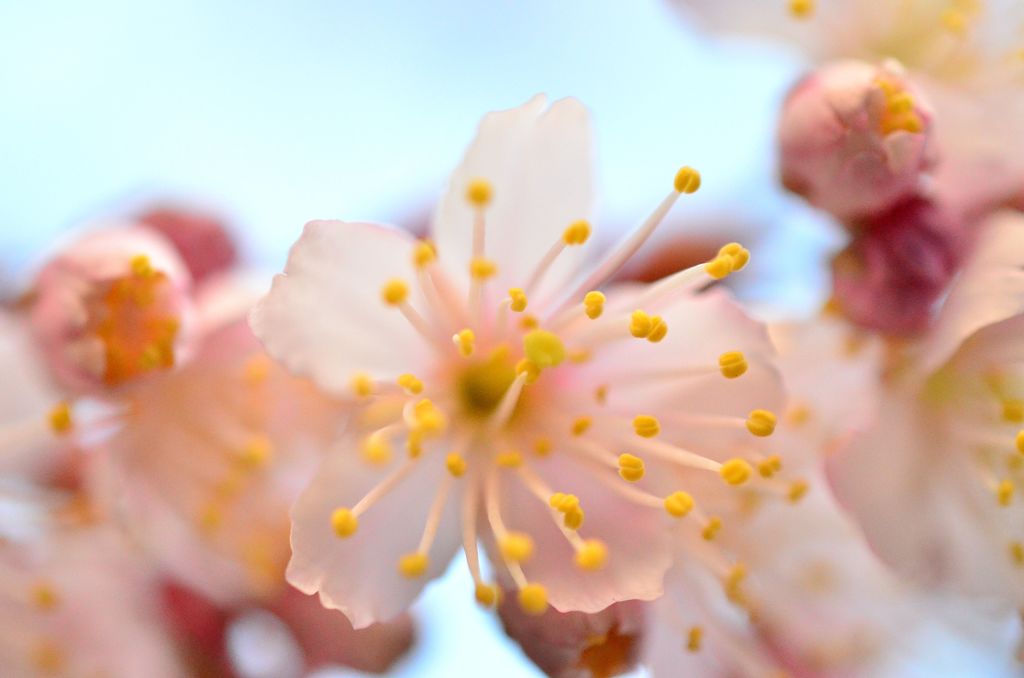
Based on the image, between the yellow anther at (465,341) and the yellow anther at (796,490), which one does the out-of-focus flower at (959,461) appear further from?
the yellow anther at (465,341)

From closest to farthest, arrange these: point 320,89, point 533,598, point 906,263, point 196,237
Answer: point 533,598 → point 906,263 → point 196,237 → point 320,89

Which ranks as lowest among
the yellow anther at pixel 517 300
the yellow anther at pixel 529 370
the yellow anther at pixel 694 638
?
the yellow anther at pixel 694 638

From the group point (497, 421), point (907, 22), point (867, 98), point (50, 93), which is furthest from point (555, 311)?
point (50, 93)

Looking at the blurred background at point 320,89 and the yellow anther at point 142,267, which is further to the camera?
the blurred background at point 320,89

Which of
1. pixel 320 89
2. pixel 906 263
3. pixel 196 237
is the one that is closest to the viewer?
pixel 906 263

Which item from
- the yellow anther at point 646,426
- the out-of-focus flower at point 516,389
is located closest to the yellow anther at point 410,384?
the out-of-focus flower at point 516,389

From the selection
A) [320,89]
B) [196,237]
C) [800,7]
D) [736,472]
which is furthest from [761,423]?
[320,89]

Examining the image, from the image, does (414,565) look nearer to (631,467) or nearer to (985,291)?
(631,467)

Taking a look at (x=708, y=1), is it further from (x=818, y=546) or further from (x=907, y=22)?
(x=818, y=546)
